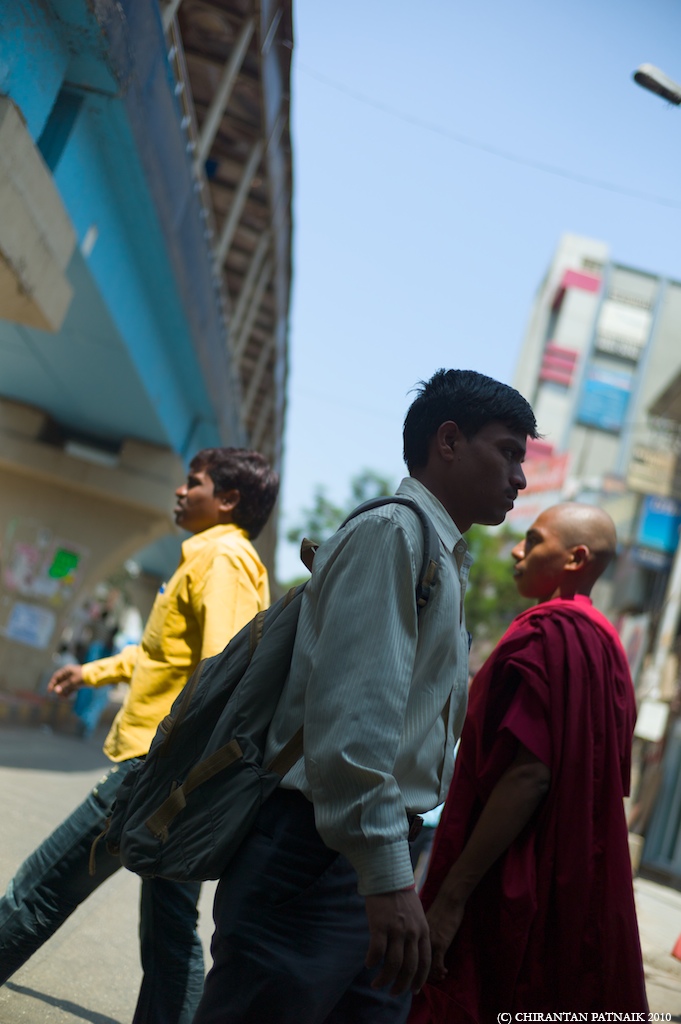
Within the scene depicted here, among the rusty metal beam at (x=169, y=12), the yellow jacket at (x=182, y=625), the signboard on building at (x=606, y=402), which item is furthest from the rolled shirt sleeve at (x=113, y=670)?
the signboard on building at (x=606, y=402)

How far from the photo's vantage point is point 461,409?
217 cm

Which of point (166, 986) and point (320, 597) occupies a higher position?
point (320, 597)

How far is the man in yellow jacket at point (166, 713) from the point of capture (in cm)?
Result: 279

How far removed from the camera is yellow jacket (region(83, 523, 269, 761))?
2979mm

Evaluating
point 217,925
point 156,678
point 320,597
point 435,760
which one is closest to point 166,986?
point 156,678

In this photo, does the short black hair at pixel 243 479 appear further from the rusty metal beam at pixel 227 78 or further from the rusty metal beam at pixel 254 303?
the rusty metal beam at pixel 254 303

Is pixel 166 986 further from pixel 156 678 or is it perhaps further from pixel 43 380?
pixel 43 380

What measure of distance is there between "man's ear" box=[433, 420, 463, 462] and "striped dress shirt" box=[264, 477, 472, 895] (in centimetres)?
14

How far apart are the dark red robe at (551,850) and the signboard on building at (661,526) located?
19.7 metres

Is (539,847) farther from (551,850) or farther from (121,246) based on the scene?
(121,246)

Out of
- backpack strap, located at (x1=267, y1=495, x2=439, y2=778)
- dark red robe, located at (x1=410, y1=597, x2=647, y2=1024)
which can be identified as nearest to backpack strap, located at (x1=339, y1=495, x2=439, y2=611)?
backpack strap, located at (x1=267, y1=495, x2=439, y2=778)

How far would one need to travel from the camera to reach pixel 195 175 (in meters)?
6.69

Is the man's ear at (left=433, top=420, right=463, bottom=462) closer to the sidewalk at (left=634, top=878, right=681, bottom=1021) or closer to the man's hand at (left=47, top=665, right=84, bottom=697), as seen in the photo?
the man's hand at (left=47, top=665, right=84, bottom=697)

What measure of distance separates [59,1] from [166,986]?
390cm
